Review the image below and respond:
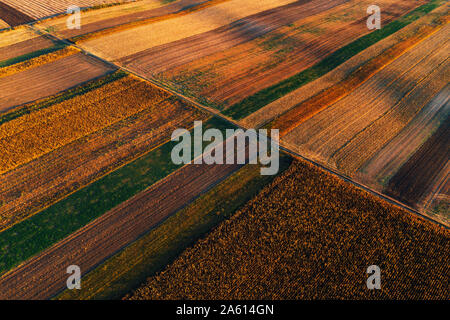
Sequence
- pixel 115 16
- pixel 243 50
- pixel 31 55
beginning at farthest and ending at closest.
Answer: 1. pixel 115 16
2. pixel 243 50
3. pixel 31 55

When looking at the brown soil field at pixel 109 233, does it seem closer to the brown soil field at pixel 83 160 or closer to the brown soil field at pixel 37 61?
the brown soil field at pixel 83 160

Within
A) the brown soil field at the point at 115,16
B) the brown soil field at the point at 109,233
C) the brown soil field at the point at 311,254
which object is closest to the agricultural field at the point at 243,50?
the brown soil field at the point at 115,16

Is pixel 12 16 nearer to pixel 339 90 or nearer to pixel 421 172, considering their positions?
pixel 339 90

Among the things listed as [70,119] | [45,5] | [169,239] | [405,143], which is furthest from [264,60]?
[45,5]

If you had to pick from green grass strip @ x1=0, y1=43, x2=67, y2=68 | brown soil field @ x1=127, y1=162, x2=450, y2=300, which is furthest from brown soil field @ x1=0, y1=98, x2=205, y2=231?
green grass strip @ x1=0, y1=43, x2=67, y2=68

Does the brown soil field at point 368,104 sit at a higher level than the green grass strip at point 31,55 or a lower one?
lower

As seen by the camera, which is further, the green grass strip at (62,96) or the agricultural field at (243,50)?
the agricultural field at (243,50)

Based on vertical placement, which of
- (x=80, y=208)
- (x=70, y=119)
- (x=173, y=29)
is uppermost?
(x=173, y=29)
